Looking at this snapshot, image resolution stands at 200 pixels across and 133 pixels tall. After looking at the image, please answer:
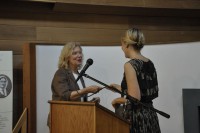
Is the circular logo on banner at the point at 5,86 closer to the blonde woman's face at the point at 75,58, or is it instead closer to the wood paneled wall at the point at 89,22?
the wood paneled wall at the point at 89,22

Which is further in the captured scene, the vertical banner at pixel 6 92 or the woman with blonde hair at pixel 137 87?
the vertical banner at pixel 6 92

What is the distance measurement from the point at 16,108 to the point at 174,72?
162cm

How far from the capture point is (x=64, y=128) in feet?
5.35

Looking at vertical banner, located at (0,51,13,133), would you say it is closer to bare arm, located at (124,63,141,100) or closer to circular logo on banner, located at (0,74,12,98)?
circular logo on banner, located at (0,74,12,98)

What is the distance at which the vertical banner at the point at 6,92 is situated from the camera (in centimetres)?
273

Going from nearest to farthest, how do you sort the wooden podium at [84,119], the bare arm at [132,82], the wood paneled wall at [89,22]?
1. the wooden podium at [84,119]
2. the bare arm at [132,82]
3. the wood paneled wall at [89,22]

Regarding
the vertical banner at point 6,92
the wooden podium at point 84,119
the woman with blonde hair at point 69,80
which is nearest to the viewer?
the wooden podium at point 84,119

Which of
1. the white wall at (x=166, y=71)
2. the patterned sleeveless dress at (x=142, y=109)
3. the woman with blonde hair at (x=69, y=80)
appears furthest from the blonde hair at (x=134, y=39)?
the white wall at (x=166, y=71)

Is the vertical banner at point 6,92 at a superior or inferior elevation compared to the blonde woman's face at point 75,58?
inferior

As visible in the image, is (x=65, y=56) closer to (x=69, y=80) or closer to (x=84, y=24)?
(x=69, y=80)

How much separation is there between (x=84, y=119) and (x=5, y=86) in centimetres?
144

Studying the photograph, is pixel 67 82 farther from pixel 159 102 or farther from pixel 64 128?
pixel 159 102

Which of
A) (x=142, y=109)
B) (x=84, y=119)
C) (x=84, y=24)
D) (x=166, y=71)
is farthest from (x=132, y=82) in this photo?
(x=84, y=24)

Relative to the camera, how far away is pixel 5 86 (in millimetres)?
2785
